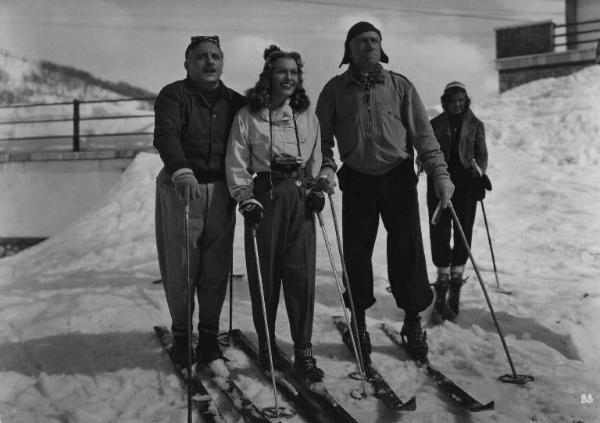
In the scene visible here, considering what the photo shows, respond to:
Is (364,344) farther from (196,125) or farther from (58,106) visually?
(58,106)

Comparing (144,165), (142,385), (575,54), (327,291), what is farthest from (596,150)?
(142,385)

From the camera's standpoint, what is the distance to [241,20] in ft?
12.8

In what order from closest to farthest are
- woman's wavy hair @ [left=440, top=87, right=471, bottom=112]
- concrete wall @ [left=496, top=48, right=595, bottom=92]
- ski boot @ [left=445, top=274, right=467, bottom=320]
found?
ski boot @ [left=445, top=274, right=467, bottom=320] → woman's wavy hair @ [left=440, top=87, right=471, bottom=112] → concrete wall @ [left=496, top=48, right=595, bottom=92]

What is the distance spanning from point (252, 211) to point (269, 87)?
2.33 feet

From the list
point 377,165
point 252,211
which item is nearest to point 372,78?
point 377,165

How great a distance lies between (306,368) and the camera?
2.94 metres

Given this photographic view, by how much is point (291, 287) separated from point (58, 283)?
3.72 m

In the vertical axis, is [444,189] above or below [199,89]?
below

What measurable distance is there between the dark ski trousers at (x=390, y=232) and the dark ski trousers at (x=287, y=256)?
0.35m

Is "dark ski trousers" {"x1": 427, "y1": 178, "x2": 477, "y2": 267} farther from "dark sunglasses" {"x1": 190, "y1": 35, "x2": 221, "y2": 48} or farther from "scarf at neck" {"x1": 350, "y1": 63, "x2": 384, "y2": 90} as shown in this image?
"dark sunglasses" {"x1": 190, "y1": 35, "x2": 221, "y2": 48}

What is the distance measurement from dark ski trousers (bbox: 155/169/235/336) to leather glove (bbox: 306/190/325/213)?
0.47m

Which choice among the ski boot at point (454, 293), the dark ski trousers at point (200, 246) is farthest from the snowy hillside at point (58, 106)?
the ski boot at point (454, 293)

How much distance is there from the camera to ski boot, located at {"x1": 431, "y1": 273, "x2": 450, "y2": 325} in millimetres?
3998

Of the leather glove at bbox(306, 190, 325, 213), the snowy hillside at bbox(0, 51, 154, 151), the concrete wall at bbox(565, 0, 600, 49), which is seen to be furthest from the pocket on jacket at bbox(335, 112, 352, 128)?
the concrete wall at bbox(565, 0, 600, 49)
